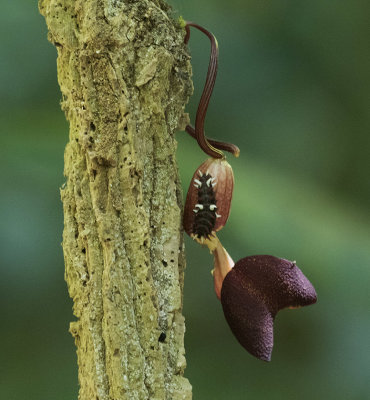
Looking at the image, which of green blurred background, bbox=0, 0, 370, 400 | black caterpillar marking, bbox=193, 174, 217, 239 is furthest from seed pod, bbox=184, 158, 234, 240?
green blurred background, bbox=0, 0, 370, 400

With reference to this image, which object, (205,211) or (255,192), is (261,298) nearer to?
(205,211)

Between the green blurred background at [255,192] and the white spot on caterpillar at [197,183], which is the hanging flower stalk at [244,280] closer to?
the white spot on caterpillar at [197,183]

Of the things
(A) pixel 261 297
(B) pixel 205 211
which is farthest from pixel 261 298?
(B) pixel 205 211

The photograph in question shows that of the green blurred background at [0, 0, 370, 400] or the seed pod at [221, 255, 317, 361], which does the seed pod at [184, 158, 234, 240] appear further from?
the green blurred background at [0, 0, 370, 400]

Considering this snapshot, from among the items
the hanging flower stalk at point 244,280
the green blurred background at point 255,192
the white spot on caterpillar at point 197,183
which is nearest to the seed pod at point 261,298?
the hanging flower stalk at point 244,280

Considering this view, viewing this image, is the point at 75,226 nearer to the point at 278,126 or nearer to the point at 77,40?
the point at 77,40
